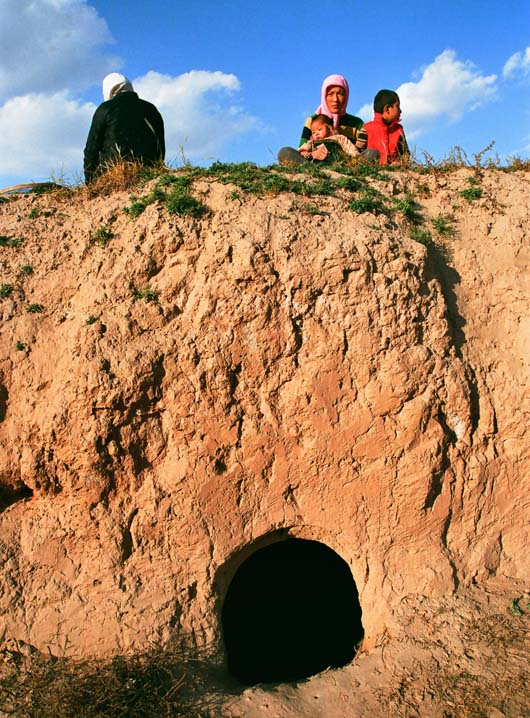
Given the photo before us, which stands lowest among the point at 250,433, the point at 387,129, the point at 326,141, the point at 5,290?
the point at 250,433

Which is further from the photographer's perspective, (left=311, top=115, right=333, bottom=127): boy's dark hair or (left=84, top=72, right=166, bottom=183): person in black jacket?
(left=311, top=115, right=333, bottom=127): boy's dark hair

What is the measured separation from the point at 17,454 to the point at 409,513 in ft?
11.5

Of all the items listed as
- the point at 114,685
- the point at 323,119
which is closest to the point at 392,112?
the point at 323,119

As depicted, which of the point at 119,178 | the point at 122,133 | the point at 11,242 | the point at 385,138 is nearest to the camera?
the point at 11,242

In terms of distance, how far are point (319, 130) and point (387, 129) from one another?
0.82m

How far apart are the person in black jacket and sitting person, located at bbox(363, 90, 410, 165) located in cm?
252

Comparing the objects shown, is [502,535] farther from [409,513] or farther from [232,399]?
[232,399]

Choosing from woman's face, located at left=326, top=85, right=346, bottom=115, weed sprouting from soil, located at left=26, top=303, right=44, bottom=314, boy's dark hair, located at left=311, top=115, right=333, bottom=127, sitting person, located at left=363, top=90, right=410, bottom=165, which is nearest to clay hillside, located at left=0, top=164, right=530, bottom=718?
weed sprouting from soil, located at left=26, top=303, right=44, bottom=314

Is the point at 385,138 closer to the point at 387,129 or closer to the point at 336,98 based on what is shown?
the point at 387,129

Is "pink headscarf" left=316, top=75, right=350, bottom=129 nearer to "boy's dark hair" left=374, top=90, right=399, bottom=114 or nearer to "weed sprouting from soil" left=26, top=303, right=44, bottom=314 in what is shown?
"boy's dark hair" left=374, top=90, right=399, bottom=114

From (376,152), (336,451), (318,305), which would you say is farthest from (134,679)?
(376,152)

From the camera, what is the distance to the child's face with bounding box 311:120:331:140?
23.7 ft

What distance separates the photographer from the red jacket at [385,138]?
7.04 meters

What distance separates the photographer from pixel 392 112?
23.4 ft
